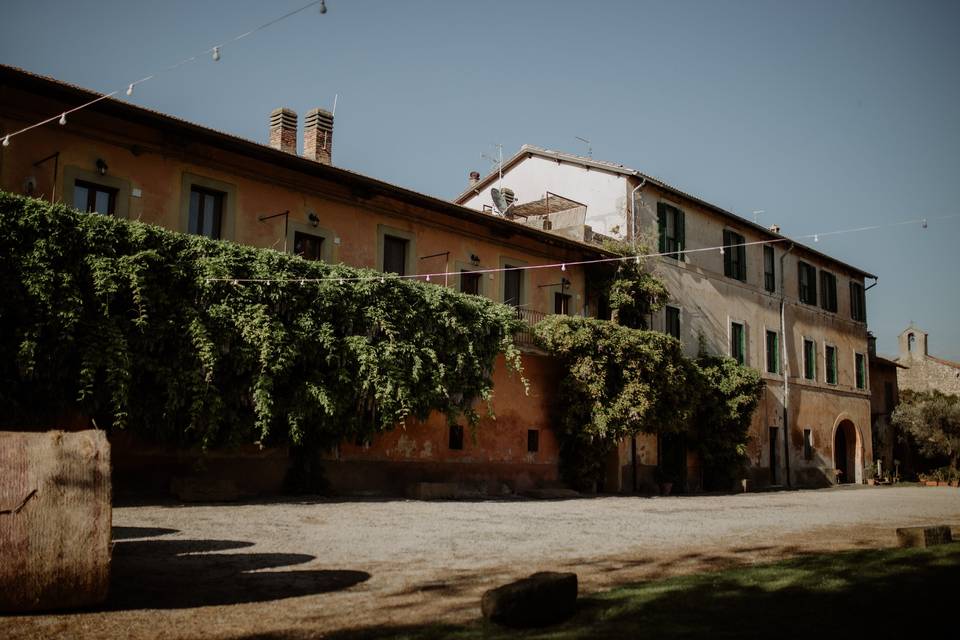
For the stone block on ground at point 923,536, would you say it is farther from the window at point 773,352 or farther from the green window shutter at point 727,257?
the window at point 773,352

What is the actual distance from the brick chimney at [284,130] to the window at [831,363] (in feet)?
89.7

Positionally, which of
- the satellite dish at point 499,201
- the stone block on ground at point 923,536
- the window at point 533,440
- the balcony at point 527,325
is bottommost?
the stone block on ground at point 923,536

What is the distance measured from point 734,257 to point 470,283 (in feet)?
46.1

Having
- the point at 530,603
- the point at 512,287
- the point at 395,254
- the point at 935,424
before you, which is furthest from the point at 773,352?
the point at 530,603

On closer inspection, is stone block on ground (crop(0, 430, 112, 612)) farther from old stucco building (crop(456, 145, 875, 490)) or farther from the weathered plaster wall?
the weathered plaster wall

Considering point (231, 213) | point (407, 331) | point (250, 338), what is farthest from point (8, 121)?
point (407, 331)

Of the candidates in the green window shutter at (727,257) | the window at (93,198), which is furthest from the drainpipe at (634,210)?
the window at (93,198)

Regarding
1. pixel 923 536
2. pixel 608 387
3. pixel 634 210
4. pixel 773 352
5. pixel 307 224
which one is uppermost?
A: pixel 634 210

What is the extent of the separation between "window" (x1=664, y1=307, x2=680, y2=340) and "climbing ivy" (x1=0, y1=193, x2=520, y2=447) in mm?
10896

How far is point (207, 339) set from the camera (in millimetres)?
14906

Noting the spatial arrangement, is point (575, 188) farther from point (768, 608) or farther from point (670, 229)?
point (768, 608)

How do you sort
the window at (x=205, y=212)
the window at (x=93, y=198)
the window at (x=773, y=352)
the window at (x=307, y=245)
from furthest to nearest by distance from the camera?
the window at (x=773, y=352) < the window at (x=307, y=245) < the window at (x=205, y=212) < the window at (x=93, y=198)

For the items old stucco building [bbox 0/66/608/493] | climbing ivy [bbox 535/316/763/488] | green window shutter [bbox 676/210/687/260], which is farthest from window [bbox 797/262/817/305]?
old stucco building [bbox 0/66/608/493]

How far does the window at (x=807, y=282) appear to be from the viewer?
36.3 m
